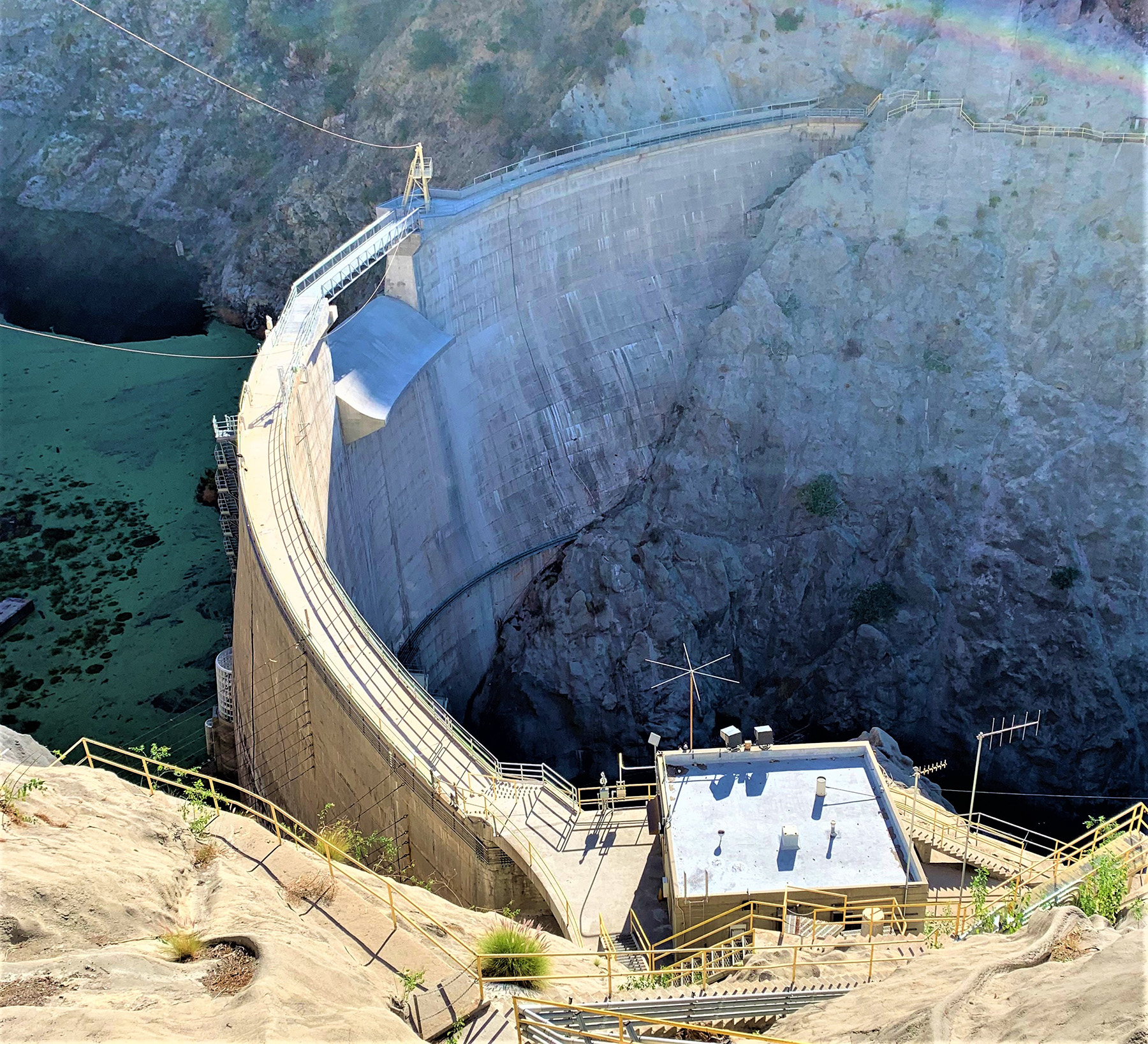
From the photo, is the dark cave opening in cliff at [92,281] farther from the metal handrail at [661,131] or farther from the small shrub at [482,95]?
the metal handrail at [661,131]

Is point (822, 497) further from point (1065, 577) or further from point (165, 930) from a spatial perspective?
point (165, 930)

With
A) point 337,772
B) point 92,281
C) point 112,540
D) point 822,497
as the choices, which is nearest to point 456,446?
point 822,497

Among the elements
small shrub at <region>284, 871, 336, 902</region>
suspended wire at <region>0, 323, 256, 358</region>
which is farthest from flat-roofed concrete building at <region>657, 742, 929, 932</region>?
suspended wire at <region>0, 323, 256, 358</region>

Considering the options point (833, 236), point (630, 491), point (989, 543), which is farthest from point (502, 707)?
point (833, 236)

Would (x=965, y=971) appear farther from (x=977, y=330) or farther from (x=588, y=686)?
(x=977, y=330)

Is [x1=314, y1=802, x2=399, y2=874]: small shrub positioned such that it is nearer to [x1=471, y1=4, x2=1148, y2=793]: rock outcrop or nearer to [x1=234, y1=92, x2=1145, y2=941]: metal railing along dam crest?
[x1=234, y1=92, x2=1145, y2=941]: metal railing along dam crest

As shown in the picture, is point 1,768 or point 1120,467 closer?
point 1,768
